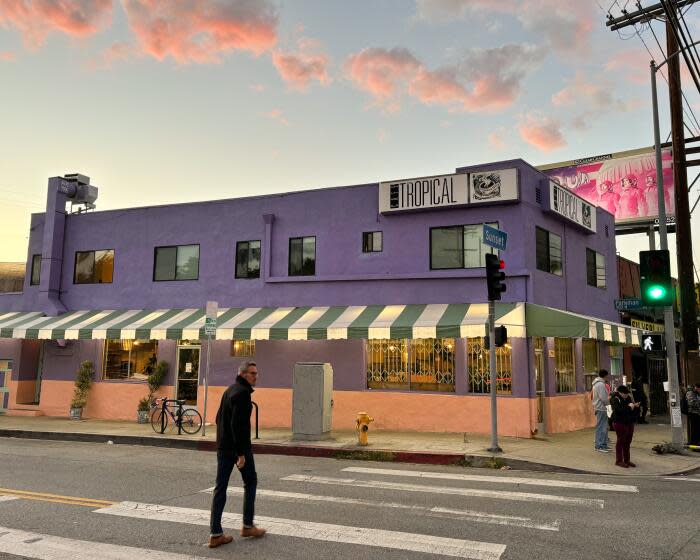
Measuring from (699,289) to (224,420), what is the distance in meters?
29.6

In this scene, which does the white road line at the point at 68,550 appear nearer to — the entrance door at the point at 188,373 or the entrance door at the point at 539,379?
the entrance door at the point at 539,379

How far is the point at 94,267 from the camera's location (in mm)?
21562

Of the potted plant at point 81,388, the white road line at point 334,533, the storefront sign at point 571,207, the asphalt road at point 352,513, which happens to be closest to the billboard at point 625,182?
the storefront sign at point 571,207

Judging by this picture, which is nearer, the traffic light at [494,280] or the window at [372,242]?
the traffic light at [494,280]

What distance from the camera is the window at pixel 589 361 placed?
62.5 feet

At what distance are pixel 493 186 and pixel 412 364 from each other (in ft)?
17.5

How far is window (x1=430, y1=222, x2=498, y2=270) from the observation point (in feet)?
53.4

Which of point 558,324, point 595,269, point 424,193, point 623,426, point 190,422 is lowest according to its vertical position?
point 190,422

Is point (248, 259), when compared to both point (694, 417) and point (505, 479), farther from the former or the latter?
point (694, 417)

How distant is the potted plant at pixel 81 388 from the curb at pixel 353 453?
151 inches

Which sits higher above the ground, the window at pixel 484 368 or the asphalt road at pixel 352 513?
the window at pixel 484 368

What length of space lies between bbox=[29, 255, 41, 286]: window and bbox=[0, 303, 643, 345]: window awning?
6.10 feet

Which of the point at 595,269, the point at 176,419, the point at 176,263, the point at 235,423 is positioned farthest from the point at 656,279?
the point at 176,263

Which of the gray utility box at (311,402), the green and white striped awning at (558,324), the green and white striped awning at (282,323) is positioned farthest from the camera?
the green and white striped awning at (282,323)
